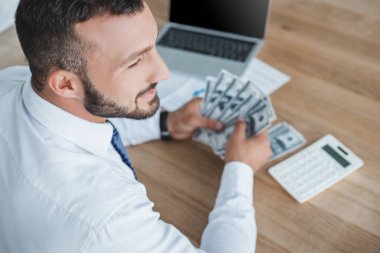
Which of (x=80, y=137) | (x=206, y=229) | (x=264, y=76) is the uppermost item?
(x=80, y=137)

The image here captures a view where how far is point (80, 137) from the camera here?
0.88 m

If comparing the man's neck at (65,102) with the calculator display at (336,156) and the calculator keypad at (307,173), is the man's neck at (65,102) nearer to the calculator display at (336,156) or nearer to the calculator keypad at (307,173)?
the calculator keypad at (307,173)

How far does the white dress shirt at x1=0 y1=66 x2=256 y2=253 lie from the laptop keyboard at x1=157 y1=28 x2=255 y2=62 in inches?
24.7

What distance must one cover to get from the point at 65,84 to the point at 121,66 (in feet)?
0.37

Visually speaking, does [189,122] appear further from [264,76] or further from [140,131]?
[264,76]

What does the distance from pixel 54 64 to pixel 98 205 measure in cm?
27

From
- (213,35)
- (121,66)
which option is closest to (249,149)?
(121,66)

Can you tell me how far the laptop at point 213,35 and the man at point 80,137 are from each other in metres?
0.52

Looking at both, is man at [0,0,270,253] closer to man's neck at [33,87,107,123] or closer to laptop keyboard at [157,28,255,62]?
man's neck at [33,87,107,123]

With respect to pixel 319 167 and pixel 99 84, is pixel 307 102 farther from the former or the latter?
pixel 99 84

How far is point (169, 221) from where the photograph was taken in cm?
104

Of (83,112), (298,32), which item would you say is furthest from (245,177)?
(298,32)

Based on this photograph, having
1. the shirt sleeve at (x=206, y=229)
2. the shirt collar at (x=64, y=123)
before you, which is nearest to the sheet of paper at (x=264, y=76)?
the shirt sleeve at (x=206, y=229)

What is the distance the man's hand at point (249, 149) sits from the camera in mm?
1100
